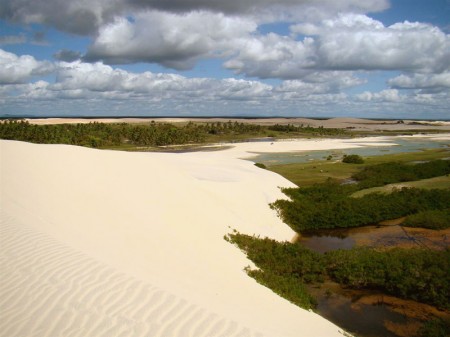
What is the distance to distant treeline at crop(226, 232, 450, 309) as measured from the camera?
39.8 feet

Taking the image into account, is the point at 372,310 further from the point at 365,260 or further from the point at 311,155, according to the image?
the point at 311,155

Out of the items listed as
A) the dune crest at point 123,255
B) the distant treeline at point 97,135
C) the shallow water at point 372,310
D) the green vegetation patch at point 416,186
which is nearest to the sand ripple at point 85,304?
the dune crest at point 123,255

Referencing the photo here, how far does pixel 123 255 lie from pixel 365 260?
9.30m

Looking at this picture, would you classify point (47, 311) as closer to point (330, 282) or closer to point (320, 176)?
point (330, 282)

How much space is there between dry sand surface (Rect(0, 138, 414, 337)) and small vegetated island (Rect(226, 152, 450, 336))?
3.43ft

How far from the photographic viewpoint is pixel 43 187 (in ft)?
50.5

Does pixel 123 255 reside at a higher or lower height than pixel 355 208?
higher

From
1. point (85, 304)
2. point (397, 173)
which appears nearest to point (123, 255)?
point (85, 304)

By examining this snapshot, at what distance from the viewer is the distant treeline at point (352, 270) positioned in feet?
39.8

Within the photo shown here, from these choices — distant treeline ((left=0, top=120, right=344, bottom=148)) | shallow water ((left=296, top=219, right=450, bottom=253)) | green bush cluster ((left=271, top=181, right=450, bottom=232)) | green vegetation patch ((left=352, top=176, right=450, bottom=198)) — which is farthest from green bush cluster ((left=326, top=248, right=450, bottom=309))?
distant treeline ((left=0, top=120, right=344, bottom=148))

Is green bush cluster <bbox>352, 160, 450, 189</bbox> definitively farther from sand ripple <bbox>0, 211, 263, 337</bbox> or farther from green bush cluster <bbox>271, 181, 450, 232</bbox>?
sand ripple <bbox>0, 211, 263, 337</bbox>

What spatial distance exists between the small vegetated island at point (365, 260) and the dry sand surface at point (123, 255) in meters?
1.04

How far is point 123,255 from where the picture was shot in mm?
10328

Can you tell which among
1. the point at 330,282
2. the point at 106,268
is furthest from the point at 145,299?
the point at 330,282
